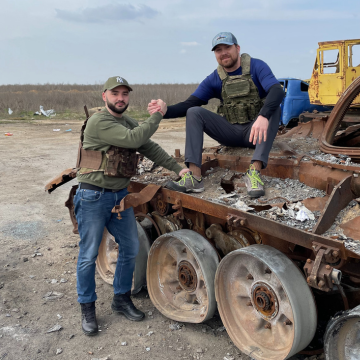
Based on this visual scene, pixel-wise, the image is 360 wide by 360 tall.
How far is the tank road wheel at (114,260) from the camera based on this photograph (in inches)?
185

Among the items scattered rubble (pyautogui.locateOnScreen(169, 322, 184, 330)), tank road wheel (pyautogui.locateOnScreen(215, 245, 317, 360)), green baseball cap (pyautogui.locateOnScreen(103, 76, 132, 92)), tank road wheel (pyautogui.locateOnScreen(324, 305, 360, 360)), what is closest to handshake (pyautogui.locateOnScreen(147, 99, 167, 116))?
green baseball cap (pyautogui.locateOnScreen(103, 76, 132, 92))

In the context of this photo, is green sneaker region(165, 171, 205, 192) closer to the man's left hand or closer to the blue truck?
the man's left hand

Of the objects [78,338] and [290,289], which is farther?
[78,338]

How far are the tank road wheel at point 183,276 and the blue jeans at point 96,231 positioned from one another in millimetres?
296

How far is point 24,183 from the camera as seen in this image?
9.73 meters

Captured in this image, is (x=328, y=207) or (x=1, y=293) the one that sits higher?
(x=328, y=207)

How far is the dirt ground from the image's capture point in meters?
3.73

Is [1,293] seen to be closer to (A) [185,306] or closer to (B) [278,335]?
(A) [185,306]

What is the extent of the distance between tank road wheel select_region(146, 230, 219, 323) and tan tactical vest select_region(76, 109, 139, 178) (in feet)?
2.59

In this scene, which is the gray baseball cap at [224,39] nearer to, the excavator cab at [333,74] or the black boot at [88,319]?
the black boot at [88,319]

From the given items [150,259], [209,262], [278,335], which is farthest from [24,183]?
[278,335]

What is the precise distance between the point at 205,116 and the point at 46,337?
271 centimetres

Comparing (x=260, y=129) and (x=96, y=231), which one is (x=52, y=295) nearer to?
(x=96, y=231)

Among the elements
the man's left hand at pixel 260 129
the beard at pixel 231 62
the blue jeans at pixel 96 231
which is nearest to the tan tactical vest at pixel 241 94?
the beard at pixel 231 62
